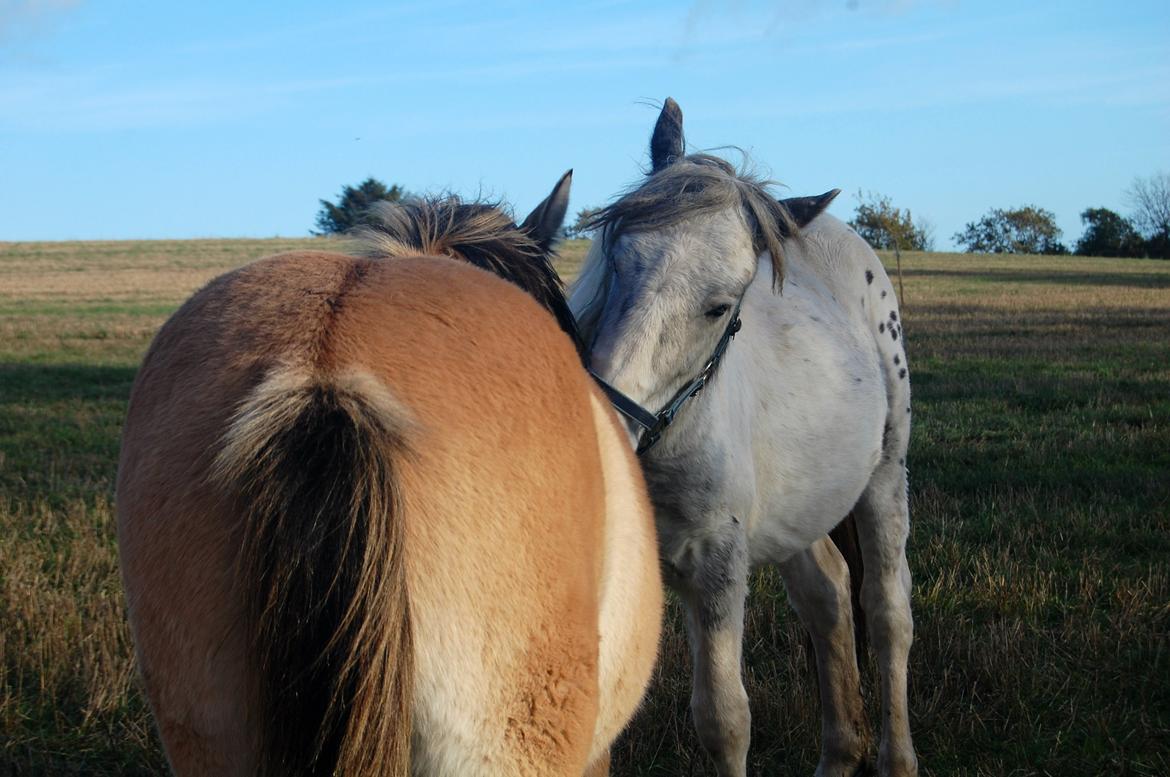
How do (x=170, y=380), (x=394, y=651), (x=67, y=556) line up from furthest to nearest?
(x=67, y=556), (x=170, y=380), (x=394, y=651)

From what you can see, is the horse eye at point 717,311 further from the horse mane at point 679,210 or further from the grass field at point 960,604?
the grass field at point 960,604

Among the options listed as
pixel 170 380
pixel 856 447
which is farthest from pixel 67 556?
pixel 170 380

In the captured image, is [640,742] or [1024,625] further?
[1024,625]

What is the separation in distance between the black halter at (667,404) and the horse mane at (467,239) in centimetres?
20

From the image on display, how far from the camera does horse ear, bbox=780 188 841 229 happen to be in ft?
11.1

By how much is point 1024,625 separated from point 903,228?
52211mm

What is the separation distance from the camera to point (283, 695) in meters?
1.39

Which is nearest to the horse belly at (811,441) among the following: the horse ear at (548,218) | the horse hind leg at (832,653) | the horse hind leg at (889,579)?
the horse hind leg at (889,579)

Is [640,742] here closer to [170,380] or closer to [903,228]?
[170,380]

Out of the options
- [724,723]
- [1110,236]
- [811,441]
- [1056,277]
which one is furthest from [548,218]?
[1110,236]

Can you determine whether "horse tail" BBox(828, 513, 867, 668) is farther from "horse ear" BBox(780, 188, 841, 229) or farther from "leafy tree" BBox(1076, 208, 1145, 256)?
"leafy tree" BBox(1076, 208, 1145, 256)

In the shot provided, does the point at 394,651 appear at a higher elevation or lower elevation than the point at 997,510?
higher

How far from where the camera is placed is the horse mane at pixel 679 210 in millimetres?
3105

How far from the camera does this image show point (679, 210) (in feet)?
10.1
